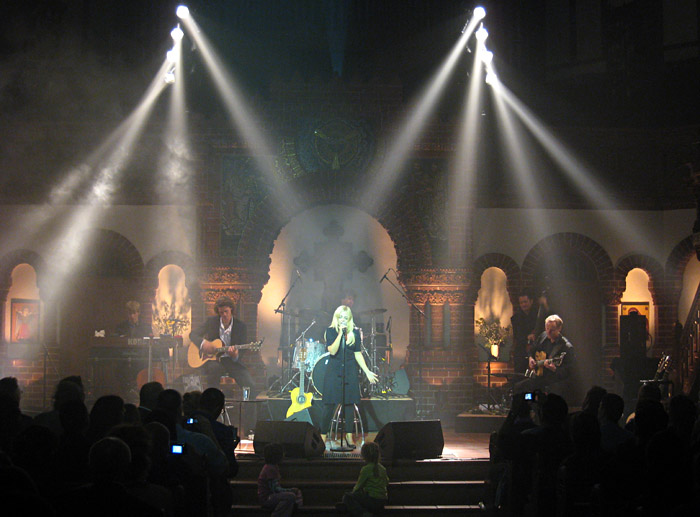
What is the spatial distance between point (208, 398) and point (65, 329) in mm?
8806

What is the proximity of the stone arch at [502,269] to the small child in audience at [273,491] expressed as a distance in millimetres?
7288

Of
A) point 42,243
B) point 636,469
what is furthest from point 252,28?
point 636,469

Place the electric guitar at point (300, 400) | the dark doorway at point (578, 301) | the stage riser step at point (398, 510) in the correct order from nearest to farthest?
the stage riser step at point (398, 510), the electric guitar at point (300, 400), the dark doorway at point (578, 301)

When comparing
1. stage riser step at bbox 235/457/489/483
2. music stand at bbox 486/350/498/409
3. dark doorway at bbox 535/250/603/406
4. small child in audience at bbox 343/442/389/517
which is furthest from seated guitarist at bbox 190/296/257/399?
dark doorway at bbox 535/250/603/406

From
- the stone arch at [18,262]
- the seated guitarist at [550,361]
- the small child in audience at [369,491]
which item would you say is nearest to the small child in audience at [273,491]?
the small child in audience at [369,491]

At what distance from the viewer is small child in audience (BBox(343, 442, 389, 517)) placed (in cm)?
801

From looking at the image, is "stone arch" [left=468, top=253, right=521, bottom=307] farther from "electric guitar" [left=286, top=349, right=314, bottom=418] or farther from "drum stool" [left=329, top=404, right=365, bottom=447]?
"electric guitar" [left=286, top=349, right=314, bottom=418]

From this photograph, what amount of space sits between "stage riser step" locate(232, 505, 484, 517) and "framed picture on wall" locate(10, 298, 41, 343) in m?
7.17

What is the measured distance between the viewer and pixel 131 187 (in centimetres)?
1452

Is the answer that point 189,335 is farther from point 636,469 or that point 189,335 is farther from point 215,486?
point 636,469

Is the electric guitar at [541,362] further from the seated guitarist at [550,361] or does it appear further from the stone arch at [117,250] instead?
the stone arch at [117,250]

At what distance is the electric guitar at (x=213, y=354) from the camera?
520 inches

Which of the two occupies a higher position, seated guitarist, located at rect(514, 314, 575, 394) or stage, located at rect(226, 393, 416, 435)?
seated guitarist, located at rect(514, 314, 575, 394)

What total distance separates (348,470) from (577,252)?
7.10m
